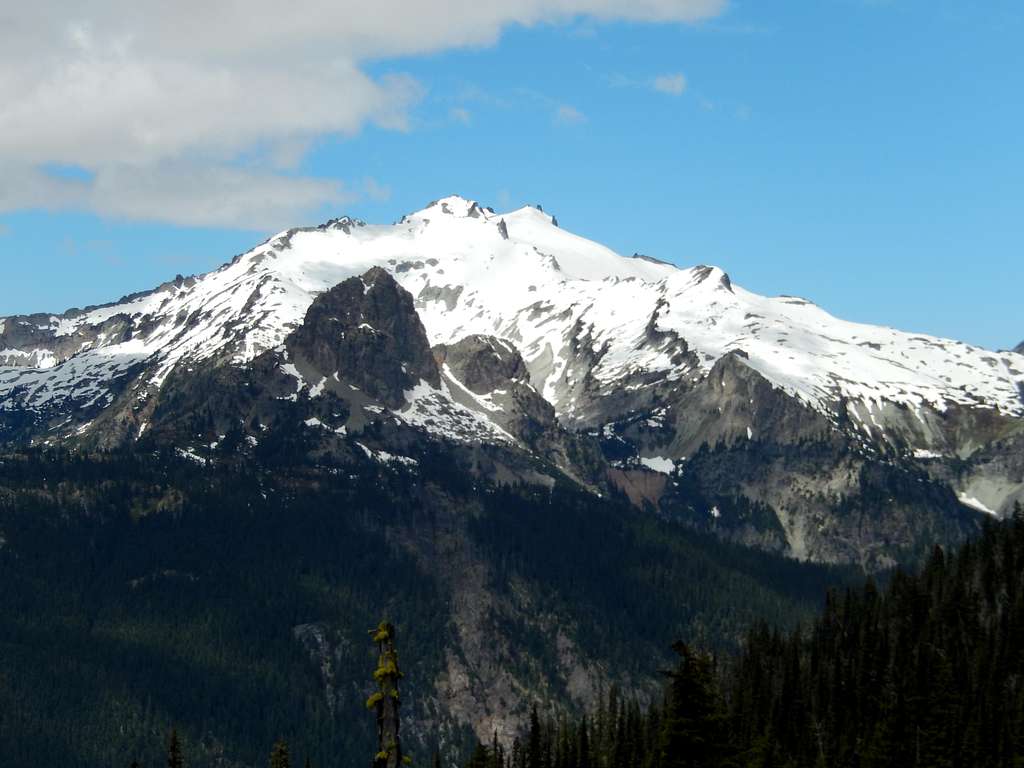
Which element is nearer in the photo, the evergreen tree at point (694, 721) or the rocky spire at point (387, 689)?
the rocky spire at point (387, 689)

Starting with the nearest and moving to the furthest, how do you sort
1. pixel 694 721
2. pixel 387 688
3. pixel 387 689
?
pixel 387 689
pixel 387 688
pixel 694 721

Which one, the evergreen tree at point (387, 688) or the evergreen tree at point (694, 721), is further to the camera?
the evergreen tree at point (694, 721)

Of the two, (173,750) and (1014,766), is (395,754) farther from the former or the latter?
(1014,766)

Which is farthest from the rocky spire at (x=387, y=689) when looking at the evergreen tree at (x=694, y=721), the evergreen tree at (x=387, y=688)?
the evergreen tree at (x=694, y=721)

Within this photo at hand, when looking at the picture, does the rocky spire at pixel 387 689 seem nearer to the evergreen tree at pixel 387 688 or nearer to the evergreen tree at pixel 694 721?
the evergreen tree at pixel 387 688

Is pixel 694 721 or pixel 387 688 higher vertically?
pixel 694 721

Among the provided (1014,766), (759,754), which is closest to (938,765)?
(1014,766)

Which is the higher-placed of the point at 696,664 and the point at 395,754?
the point at 696,664

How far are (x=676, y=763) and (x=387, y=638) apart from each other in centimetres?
2594

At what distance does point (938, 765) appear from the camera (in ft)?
650

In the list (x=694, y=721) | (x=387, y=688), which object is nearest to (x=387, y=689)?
(x=387, y=688)

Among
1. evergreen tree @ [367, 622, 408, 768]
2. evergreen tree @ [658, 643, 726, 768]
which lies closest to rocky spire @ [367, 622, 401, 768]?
evergreen tree @ [367, 622, 408, 768]

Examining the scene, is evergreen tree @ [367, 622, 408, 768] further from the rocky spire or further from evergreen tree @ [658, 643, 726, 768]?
evergreen tree @ [658, 643, 726, 768]

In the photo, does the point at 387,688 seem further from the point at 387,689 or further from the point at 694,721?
the point at 694,721
